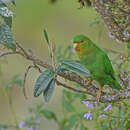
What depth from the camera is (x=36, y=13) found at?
4.81 m

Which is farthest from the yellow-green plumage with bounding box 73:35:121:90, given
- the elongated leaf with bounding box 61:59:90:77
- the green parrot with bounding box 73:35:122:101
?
the elongated leaf with bounding box 61:59:90:77

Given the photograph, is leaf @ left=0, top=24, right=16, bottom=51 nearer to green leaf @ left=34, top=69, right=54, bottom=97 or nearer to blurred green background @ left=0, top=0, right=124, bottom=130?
green leaf @ left=34, top=69, right=54, bottom=97

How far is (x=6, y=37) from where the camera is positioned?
2.94ft

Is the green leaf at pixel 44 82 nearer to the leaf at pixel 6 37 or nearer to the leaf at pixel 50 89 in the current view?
the leaf at pixel 50 89

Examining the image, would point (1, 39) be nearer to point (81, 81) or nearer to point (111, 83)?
point (81, 81)

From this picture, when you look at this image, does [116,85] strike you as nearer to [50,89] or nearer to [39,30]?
[50,89]

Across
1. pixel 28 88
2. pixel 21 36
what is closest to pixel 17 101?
pixel 28 88

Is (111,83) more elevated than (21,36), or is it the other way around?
(111,83)

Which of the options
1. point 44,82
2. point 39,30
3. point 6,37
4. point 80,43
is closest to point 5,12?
point 6,37

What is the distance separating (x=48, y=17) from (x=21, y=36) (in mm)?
518

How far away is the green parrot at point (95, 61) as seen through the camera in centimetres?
132

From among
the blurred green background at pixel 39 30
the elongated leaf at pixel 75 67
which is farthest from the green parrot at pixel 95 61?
the blurred green background at pixel 39 30

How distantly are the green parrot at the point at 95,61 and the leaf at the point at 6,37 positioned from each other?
0.43 metres

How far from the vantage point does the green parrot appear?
4.34ft
